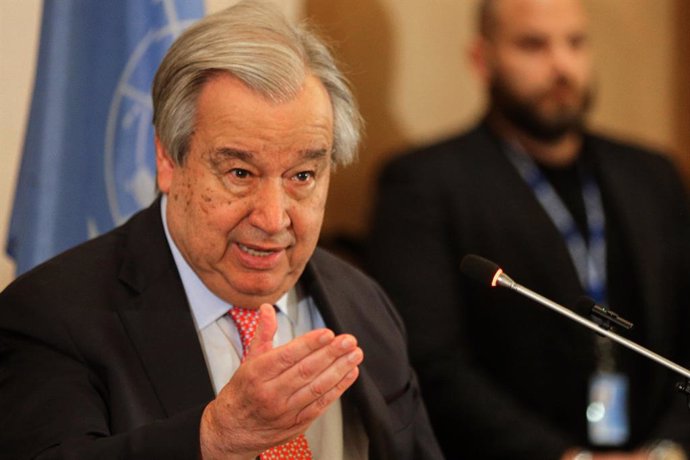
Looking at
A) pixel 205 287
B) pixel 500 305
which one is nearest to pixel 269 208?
pixel 205 287

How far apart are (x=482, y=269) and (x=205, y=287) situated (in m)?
0.62

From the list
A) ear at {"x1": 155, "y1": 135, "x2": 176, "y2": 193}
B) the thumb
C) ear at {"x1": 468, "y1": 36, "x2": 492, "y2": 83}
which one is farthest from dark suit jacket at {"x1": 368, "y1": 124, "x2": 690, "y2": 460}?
the thumb

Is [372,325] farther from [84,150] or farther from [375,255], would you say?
[375,255]

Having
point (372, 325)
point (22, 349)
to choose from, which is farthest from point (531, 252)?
point (22, 349)

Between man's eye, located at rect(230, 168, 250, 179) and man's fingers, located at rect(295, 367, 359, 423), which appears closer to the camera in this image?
man's fingers, located at rect(295, 367, 359, 423)

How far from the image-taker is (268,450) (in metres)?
2.41

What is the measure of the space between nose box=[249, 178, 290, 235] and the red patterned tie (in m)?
0.22

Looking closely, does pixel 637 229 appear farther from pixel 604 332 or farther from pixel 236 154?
pixel 236 154

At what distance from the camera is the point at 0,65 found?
3096 mm

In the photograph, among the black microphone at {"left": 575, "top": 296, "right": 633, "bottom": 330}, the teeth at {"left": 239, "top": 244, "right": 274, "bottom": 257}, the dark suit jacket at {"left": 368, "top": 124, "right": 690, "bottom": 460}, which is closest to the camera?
the black microphone at {"left": 575, "top": 296, "right": 633, "bottom": 330}

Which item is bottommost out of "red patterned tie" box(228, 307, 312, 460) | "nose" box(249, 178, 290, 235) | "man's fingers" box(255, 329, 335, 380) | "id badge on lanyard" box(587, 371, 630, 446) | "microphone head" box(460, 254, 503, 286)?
"id badge on lanyard" box(587, 371, 630, 446)

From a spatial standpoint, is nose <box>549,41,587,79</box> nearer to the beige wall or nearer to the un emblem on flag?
the beige wall

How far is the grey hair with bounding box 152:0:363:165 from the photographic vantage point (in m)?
2.38

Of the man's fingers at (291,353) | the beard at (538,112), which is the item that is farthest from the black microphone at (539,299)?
the beard at (538,112)
